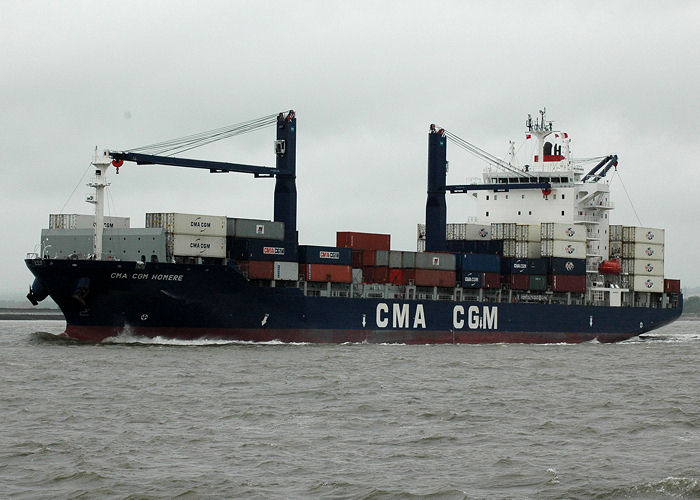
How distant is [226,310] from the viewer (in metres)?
42.5

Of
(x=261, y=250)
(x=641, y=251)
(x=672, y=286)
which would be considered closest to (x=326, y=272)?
(x=261, y=250)

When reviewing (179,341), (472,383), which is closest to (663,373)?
(472,383)

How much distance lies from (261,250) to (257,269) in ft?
2.82

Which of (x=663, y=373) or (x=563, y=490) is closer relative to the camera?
(x=563, y=490)

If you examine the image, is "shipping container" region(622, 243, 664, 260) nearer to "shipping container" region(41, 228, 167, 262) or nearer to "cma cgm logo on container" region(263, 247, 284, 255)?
"cma cgm logo on container" region(263, 247, 284, 255)

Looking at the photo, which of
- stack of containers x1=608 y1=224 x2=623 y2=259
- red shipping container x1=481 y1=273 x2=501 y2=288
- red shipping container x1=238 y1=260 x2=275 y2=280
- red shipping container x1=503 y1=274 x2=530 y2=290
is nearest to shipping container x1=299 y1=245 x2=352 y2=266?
red shipping container x1=238 y1=260 x2=275 y2=280

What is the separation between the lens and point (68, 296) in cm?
4091

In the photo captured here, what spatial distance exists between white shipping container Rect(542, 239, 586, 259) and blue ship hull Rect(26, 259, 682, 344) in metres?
3.78

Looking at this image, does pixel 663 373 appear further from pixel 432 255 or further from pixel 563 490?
pixel 563 490

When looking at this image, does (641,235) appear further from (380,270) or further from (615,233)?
(380,270)

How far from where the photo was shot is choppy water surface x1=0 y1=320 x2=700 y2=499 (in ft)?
56.5

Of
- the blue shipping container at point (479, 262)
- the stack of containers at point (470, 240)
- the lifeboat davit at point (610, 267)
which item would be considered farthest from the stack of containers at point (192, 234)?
the lifeboat davit at point (610, 267)

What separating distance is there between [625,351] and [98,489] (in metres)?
36.2

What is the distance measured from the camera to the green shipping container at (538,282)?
5281 cm
